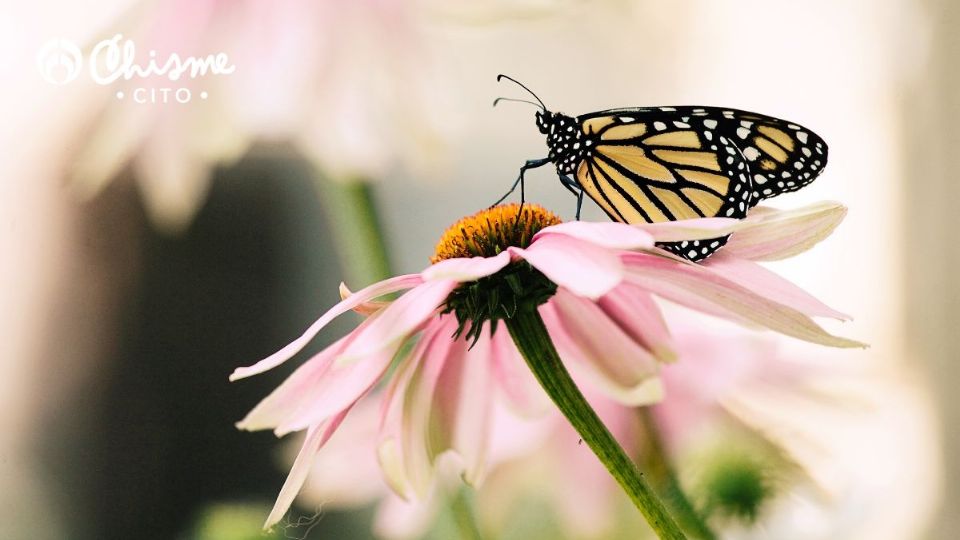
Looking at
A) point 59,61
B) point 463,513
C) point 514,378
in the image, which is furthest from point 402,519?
point 59,61

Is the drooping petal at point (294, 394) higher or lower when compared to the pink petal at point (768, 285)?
higher

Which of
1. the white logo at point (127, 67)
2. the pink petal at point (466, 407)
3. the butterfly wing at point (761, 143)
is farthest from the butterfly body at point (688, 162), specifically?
the white logo at point (127, 67)

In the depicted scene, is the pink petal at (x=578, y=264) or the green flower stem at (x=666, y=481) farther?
the green flower stem at (x=666, y=481)

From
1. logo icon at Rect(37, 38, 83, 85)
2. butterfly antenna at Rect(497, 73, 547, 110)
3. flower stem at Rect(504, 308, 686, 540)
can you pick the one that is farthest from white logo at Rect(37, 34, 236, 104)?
flower stem at Rect(504, 308, 686, 540)

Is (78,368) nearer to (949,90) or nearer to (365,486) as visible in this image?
Result: (365,486)

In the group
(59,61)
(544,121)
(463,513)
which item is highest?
(59,61)

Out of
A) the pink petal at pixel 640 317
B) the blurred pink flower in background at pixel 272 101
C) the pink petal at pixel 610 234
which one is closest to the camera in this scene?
the pink petal at pixel 610 234

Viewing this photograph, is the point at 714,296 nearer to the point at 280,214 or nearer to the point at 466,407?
the point at 466,407

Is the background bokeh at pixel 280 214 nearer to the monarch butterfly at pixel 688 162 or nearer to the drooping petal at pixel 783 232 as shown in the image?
the monarch butterfly at pixel 688 162

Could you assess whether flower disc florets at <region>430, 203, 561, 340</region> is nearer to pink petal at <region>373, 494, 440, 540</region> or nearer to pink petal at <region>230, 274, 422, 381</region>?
pink petal at <region>230, 274, 422, 381</region>
